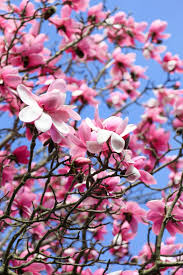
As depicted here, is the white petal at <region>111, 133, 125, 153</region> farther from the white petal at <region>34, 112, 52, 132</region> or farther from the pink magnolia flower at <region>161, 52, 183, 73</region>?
the pink magnolia flower at <region>161, 52, 183, 73</region>

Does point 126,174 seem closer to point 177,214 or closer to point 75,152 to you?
point 75,152

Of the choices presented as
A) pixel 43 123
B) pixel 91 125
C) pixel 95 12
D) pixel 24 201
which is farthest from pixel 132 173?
pixel 95 12

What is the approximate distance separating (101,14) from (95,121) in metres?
2.47

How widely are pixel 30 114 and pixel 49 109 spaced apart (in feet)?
0.34

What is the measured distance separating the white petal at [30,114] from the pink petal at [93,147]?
0.20 metres

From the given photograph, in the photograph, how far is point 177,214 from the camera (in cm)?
168

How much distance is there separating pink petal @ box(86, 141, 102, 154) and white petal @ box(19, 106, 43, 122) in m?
0.20

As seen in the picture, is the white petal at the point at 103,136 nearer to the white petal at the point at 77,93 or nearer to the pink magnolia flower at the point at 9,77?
the pink magnolia flower at the point at 9,77

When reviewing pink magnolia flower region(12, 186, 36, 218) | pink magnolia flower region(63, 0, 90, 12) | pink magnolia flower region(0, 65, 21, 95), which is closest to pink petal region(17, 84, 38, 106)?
pink magnolia flower region(0, 65, 21, 95)

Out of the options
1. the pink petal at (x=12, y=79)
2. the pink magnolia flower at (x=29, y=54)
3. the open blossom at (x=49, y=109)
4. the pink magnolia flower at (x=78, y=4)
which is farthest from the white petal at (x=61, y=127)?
the pink magnolia flower at (x=78, y=4)

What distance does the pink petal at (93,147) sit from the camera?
1231 mm

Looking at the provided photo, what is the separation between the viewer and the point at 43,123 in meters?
1.15

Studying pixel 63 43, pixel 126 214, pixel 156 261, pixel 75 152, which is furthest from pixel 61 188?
pixel 75 152

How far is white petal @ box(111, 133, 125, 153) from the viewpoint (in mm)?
1170
